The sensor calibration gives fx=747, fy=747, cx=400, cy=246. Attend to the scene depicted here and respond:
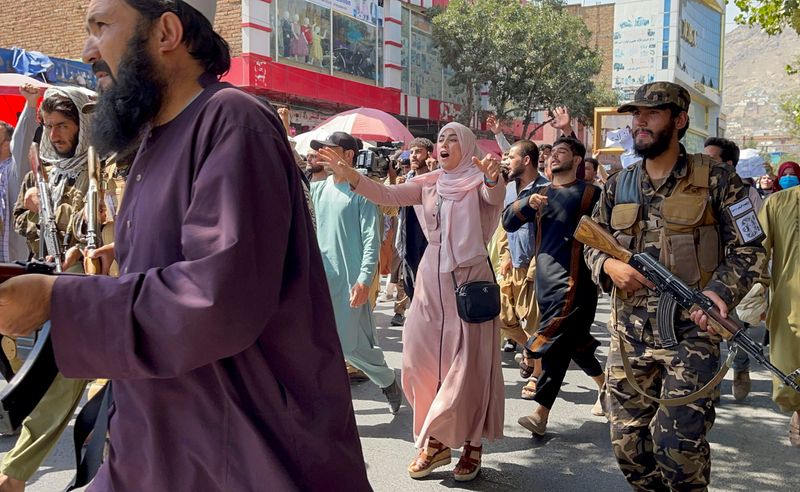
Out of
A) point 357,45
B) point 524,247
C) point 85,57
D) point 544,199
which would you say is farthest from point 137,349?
point 357,45

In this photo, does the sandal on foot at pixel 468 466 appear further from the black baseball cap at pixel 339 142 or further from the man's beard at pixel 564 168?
A: the black baseball cap at pixel 339 142

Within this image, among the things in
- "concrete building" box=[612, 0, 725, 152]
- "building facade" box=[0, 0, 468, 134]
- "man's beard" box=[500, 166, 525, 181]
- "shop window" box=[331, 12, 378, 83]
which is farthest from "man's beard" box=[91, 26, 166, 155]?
"concrete building" box=[612, 0, 725, 152]

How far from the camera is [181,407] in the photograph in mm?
1567

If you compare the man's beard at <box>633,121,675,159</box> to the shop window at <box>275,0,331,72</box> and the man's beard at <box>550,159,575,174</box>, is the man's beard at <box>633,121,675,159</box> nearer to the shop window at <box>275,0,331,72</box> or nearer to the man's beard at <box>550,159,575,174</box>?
the man's beard at <box>550,159,575,174</box>

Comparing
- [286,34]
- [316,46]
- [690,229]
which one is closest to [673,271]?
[690,229]

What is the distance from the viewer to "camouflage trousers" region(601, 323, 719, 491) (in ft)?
10.7

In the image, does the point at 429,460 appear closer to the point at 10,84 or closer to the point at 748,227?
the point at 748,227

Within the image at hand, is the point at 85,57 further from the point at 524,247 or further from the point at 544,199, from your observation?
the point at 524,247

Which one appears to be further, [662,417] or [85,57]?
[662,417]

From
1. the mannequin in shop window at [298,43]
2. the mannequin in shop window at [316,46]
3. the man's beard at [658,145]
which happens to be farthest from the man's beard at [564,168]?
Result: the mannequin in shop window at [316,46]

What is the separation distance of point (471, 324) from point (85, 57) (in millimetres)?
3005

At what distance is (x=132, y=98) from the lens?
1.67 metres

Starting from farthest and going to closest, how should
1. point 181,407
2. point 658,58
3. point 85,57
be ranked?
point 658,58
point 85,57
point 181,407

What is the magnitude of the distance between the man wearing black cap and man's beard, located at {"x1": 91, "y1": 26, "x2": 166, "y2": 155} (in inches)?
146
